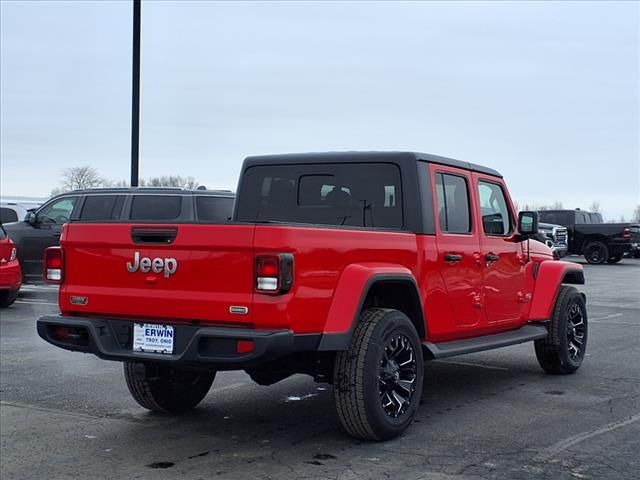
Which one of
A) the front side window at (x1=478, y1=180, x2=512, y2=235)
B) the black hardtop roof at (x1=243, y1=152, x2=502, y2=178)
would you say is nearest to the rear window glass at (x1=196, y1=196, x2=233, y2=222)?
the black hardtop roof at (x1=243, y1=152, x2=502, y2=178)

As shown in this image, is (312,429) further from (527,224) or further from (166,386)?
(527,224)

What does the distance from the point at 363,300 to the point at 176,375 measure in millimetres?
1842

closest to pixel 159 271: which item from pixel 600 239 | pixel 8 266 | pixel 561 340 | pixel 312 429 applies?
pixel 312 429

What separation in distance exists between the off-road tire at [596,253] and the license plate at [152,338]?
28.7 metres

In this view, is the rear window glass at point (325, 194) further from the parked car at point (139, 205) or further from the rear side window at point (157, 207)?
the rear side window at point (157, 207)

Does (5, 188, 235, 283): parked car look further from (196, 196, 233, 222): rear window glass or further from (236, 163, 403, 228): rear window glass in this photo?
(236, 163, 403, 228): rear window glass

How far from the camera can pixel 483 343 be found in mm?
7211

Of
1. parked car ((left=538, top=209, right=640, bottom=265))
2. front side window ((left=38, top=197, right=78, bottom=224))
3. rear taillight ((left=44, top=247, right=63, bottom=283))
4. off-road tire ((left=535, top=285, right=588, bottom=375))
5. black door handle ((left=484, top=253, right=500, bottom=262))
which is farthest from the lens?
parked car ((left=538, top=209, right=640, bottom=265))

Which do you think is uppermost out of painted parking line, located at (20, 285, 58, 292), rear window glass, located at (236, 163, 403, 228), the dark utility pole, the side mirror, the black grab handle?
the dark utility pole

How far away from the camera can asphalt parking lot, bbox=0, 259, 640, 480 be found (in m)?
5.38

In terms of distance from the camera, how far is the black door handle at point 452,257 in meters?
6.78

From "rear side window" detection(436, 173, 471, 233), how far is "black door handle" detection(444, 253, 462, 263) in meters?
0.21

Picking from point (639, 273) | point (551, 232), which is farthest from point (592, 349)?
point (551, 232)

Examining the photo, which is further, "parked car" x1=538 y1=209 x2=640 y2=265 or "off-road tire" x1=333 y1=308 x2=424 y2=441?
"parked car" x1=538 y1=209 x2=640 y2=265
